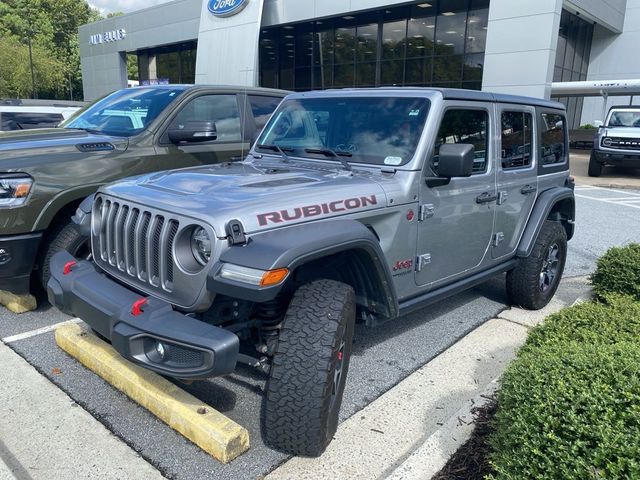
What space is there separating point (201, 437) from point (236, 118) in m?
3.65

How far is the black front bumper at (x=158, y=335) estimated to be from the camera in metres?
2.29

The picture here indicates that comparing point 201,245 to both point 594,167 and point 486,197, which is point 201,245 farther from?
point 594,167

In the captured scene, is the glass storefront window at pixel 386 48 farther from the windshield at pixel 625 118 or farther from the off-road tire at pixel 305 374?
the off-road tire at pixel 305 374

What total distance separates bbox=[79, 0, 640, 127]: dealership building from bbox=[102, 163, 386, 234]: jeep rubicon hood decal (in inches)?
631

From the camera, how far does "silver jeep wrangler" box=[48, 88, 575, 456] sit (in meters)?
2.43

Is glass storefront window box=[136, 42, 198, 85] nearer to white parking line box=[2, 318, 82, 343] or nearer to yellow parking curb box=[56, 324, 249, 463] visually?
white parking line box=[2, 318, 82, 343]

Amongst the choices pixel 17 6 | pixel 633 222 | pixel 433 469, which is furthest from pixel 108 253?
pixel 17 6

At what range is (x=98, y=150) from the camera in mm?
Result: 4391

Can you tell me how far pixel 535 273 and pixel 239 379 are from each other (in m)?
2.79

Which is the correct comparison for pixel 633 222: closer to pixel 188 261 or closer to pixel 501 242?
pixel 501 242

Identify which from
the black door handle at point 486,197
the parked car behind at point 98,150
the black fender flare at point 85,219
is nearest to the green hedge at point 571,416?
the black door handle at point 486,197

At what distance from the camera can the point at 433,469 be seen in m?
2.59

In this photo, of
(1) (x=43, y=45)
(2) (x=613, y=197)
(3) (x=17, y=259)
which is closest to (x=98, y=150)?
(3) (x=17, y=259)

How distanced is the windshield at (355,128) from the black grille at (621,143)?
14.7 m
